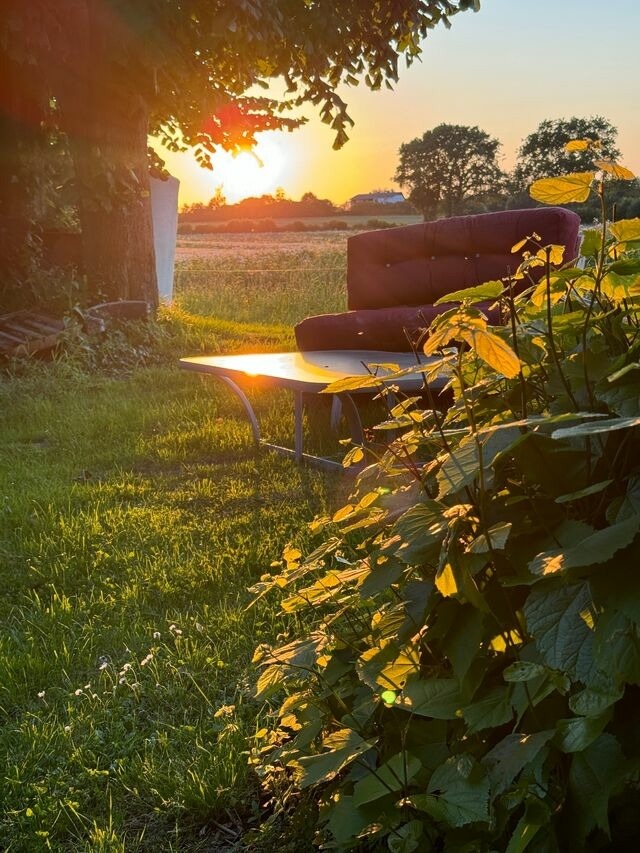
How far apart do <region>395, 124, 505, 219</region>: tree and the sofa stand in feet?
166

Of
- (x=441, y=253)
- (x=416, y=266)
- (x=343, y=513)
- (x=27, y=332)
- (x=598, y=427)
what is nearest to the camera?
(x=598, y=427)

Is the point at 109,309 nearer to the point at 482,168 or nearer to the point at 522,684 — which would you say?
Answer: the point at 522,684

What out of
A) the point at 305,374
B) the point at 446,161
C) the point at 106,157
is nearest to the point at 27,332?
the point at 106,157

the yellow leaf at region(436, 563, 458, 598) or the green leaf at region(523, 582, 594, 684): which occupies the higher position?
the yellow leaf at region(436, 563, 458, 598)

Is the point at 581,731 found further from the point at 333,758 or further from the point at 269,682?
the point at 269,682

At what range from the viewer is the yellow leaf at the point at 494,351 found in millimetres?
979

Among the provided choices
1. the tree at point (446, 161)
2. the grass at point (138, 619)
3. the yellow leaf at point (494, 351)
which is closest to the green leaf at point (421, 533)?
the yellow leaf at point (494, 351)

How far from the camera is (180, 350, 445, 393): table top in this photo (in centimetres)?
452

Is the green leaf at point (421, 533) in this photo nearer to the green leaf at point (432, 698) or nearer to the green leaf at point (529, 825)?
the green leaf at point (432, 698)

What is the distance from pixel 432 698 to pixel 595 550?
457 mm

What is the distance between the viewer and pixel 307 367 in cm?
524

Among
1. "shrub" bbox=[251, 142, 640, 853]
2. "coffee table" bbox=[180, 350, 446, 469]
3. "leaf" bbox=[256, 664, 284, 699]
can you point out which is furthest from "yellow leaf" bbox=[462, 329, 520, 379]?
"coffee table" bbox=[180, 350, 446, 469]

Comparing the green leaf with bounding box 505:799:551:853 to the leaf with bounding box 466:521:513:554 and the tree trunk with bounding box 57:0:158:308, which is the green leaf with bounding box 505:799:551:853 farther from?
the tree trunk with bounding box 57:0:158:308

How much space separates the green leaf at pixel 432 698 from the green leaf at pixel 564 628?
0.25m
